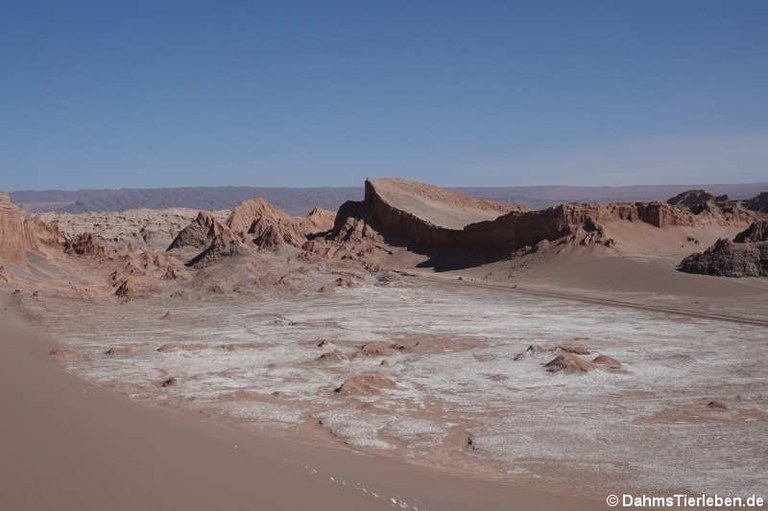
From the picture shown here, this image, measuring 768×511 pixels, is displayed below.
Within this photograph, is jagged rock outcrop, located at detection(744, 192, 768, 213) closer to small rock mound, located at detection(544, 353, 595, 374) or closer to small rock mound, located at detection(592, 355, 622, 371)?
small rock mound, located at detection(592, 355, 622, 371)

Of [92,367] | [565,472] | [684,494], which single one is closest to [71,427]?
[565,472]

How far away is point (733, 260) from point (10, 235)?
88.3 feet

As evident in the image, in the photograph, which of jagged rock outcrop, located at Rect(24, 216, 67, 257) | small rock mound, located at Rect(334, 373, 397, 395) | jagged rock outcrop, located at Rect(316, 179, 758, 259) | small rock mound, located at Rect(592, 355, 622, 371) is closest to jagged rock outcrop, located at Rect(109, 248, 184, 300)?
jagged rock outcrop, located at Rect(24, 216, 67, 257)

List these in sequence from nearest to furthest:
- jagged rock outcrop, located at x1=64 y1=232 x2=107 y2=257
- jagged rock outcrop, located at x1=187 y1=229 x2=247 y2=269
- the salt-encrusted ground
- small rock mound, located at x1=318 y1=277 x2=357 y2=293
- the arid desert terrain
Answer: the arid desert terrain
the salt-encrusted ground
small rock mound, located at x1=318 y1=277 x2=357 y2=293
jagged rock outcrop, located at x1=187 y1=229 x2=247 y2=269
jagged rock outcrop, located at x1=64 y1=232 x2=107 y2=257

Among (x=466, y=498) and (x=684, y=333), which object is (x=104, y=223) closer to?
(x=684, y=333)

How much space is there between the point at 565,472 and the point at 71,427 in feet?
15.4

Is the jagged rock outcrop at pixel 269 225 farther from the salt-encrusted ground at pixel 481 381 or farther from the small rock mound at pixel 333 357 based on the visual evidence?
the small rock mound at pixel 333 357

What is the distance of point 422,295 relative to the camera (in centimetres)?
2753

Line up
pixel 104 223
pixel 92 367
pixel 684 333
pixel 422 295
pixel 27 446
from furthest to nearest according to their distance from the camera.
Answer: pixel 104 223, pixel 422 295, pixel 684 333, pixel 92 367, pixel 27 446

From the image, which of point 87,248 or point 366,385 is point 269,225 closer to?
point 87,248

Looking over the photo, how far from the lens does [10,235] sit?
1037 inches

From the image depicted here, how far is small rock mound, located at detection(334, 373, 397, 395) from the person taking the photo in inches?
457

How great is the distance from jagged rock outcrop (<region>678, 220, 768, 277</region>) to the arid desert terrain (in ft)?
0.25

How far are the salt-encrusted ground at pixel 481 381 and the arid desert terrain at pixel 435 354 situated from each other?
0.06m
